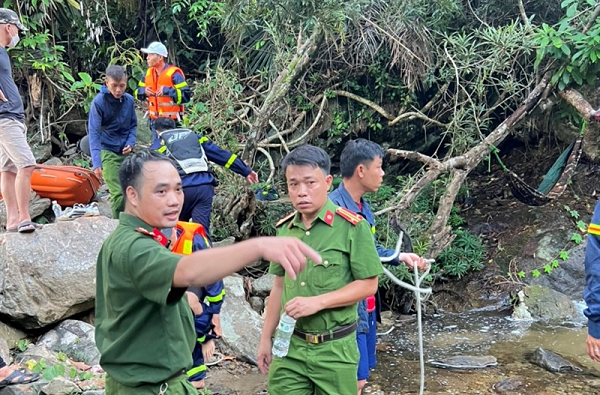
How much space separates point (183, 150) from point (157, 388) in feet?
8.80

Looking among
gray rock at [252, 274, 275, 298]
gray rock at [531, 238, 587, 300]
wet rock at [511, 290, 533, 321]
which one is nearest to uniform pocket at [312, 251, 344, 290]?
gray rock at [252, 274, 275, 298]

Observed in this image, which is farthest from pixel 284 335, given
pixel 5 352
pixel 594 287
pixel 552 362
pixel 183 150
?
pixel 552 362

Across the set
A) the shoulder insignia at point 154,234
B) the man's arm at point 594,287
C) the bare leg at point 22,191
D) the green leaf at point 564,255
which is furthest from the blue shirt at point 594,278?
the green leaf at point 564,255

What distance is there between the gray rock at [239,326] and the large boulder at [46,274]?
1.17 meters

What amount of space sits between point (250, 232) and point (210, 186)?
91.7 inches

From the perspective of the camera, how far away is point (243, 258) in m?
1.42

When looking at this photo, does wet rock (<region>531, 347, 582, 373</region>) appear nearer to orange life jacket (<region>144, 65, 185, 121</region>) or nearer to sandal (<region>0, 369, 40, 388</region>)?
sandal (<region>0, 369, 40, 388</region>)

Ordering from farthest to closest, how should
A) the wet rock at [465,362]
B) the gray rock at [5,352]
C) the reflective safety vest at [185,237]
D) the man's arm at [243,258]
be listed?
the wet rock at [465,362] → the gray rock at [5,352] → the reflective safety vest at [185,237] → the man's arm at [243,258]

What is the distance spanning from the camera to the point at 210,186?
14.7ft

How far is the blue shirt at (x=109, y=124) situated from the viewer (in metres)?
5.36

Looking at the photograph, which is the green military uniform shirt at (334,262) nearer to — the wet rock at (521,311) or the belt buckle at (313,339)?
the belt buckle at (313,339)

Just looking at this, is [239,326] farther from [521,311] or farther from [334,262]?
[521,311]

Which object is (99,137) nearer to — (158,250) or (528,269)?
(158,250)

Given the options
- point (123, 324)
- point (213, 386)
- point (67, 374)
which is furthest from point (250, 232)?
point (123, 324)
